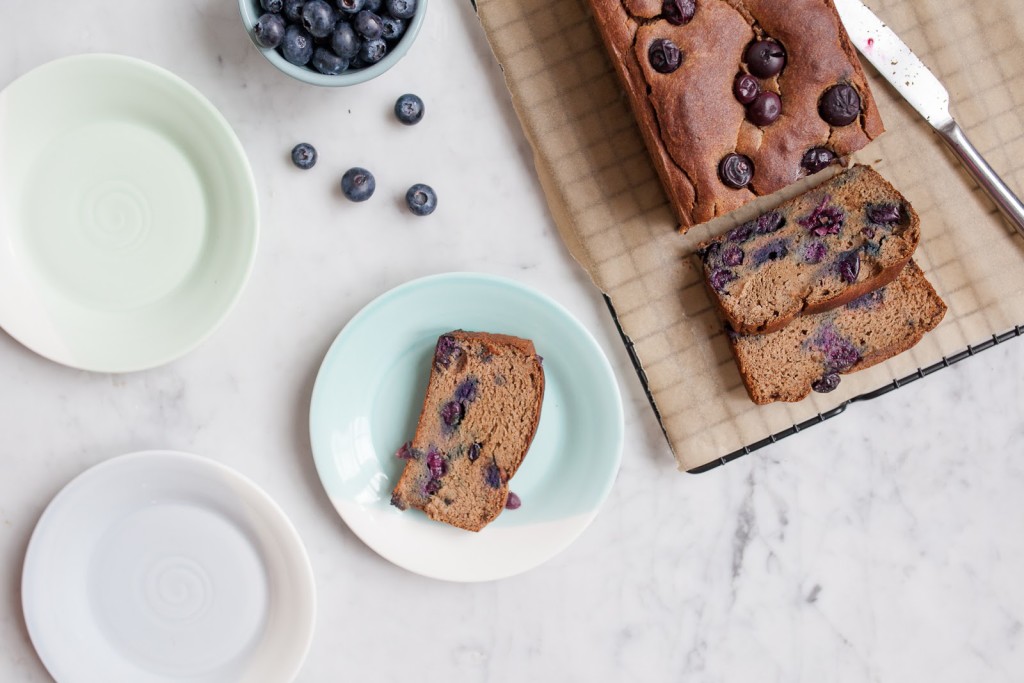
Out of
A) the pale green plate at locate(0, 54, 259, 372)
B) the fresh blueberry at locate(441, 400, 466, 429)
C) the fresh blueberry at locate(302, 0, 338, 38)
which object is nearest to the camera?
the fresh blueberry at locate(302, 0, 338, 38)

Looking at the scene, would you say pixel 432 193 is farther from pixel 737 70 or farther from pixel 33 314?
pixel 33 314

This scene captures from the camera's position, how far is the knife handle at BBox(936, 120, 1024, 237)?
206cm

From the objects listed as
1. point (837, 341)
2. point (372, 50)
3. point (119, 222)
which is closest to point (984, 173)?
point (837, 341)

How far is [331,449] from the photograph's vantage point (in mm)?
2113

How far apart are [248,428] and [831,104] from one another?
5.59 ft

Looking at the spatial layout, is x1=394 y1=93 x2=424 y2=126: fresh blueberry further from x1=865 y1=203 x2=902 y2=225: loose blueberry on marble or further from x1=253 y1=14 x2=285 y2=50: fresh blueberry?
x1=865 y1=203 x2=902 y2=225: loose blueberry on marble

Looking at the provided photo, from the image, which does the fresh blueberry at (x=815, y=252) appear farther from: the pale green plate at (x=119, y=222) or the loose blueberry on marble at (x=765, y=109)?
the pale green plate at (x=119, y=222)

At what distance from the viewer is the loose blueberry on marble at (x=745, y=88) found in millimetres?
1912

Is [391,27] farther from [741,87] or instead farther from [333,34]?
[741,87]

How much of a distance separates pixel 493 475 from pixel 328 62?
1.11 meters

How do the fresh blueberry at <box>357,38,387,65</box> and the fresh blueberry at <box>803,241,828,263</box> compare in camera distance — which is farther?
the fresh blueberry at <box>803,241,828,263</box>

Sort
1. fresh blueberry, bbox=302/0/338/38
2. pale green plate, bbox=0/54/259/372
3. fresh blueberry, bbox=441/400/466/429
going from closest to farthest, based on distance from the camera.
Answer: fresh blueberry, bbox=302/0/338/38, pale green plate, bbox=0/54/259/372, fresh blueberry, bbox=441/400/466/429

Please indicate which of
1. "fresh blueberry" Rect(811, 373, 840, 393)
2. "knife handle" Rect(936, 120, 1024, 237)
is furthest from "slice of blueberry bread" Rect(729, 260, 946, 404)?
"knife handle" Rect(936, 120, 1024, 237)

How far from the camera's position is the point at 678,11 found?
6.24ft
